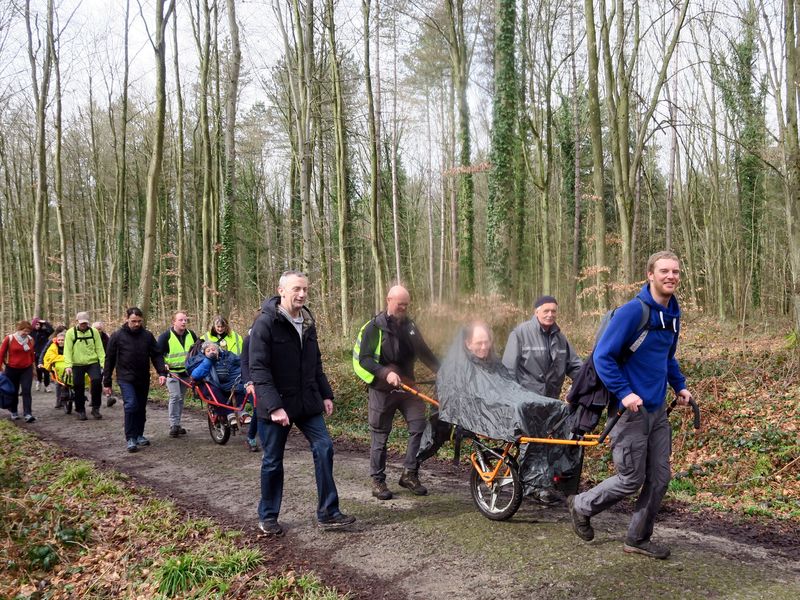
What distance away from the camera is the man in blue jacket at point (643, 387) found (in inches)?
165

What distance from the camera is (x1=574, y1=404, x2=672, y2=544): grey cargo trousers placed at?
14.0 ft

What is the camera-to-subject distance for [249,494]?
6.59 m

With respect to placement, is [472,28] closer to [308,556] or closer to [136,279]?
[308,556]

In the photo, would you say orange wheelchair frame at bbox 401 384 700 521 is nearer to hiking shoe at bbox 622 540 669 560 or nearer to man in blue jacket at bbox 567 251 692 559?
man in blue jacket at bbox 567 251 692 559

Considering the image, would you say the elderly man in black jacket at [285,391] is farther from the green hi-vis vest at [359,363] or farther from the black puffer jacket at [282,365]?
the green hi-vis vest at [359,363]

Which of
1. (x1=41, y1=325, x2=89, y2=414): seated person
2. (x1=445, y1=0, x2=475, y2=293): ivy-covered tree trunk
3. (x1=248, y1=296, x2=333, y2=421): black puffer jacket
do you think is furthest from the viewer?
(x1=445, y1=0, x2=475, y2=293): ivy-covered tree trunk

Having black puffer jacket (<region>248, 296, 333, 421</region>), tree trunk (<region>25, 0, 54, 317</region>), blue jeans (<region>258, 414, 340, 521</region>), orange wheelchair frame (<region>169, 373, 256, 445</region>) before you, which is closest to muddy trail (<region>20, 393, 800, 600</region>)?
blue jeans (<region>258, 414, 340, 521</region>)

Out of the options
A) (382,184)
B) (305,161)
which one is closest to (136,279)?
(382,184)

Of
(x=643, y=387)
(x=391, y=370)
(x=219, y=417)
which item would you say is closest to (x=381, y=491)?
(x=391, y=370)

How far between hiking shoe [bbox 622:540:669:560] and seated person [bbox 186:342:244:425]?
6435mm

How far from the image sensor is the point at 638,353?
428 cm

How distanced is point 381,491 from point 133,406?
4.96 metres

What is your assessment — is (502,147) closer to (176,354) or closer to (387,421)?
(176,354)

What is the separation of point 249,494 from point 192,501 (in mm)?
604
